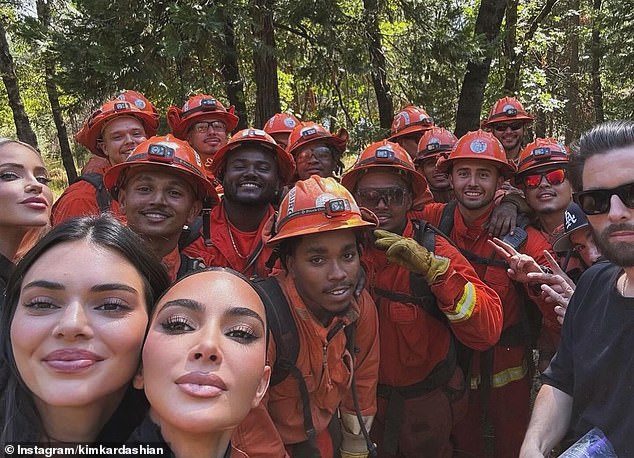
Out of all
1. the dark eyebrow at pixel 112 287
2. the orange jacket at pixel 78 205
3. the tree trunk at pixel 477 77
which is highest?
the tree trunk at pixel 477 77

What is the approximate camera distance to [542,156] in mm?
4688

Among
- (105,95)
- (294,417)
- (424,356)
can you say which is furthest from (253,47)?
(294,417)

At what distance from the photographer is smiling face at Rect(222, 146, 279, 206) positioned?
421 cm

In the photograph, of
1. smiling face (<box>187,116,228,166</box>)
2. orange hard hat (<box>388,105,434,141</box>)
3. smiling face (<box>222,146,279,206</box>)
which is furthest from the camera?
orange hard hat (<box>388,105,434,141</box>)

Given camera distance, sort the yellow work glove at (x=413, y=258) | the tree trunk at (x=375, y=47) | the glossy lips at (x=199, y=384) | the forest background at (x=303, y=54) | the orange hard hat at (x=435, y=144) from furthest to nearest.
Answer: the tree trunk at (x=375, y=47) → the forest background at (x=303, y=54) → the orange hard hat at (x=435, y=144) → the yellow work glove at (x=413, y=258) → the glossy lips at (x=199, y=384)

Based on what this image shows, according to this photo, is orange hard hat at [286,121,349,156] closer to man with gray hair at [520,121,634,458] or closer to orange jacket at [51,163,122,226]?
orange jacket at [51,163,122,226]

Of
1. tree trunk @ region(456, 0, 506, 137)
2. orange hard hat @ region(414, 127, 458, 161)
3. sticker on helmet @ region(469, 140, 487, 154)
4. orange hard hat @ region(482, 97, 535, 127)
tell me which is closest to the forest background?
tree trunk @ region(456, 0, 506, 137)

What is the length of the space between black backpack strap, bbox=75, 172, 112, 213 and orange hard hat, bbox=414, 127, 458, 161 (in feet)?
11.2

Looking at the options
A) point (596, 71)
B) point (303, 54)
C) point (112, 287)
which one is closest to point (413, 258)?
point (112, 287)

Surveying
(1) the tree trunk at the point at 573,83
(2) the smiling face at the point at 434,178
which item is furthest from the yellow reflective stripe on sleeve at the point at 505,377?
(1) the tree trunk at the point at 573,83

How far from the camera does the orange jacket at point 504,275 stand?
13.4 ft

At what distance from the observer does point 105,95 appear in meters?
8.42

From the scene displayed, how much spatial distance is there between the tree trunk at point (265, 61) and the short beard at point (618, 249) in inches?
270

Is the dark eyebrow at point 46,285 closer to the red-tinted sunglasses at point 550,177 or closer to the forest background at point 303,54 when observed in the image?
the red-tinted sunglasses at point 550,177
